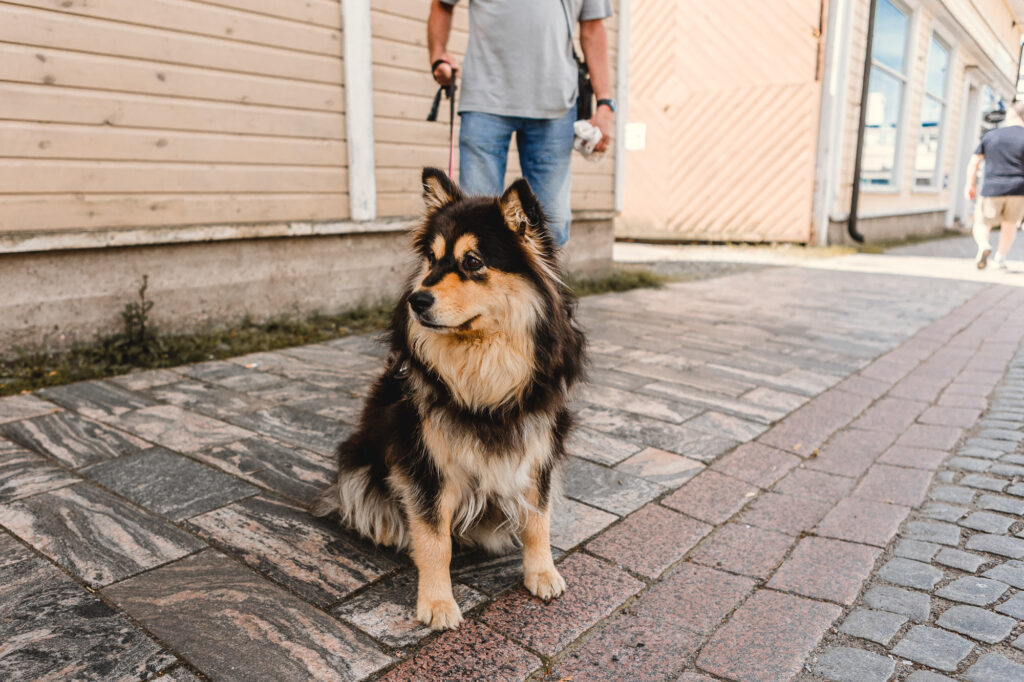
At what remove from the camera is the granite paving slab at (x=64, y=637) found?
162 centimetres

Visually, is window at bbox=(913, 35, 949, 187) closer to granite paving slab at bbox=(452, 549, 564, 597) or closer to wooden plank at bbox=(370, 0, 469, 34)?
wooden plank at bbox=(370, 0, 469, 34)

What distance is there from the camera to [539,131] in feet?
12.2

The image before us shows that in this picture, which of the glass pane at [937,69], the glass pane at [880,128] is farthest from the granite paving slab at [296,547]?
the glass pane at [937,69]

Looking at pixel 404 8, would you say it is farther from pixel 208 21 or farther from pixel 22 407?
pixel 22 407

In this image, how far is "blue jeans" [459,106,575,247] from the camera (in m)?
3.60

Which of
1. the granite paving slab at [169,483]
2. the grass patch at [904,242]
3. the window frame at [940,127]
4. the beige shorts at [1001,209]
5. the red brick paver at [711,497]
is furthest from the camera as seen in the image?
the window frame at [940,127]

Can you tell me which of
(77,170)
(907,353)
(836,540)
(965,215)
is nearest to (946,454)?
(836,540)

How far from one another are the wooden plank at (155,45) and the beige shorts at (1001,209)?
9.40 m

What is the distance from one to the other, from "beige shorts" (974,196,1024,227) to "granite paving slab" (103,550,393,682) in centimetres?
1118

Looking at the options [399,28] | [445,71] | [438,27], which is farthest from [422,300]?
[399,28]

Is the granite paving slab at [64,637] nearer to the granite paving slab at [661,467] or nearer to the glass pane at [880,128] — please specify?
the granite paving slab at [661,467]

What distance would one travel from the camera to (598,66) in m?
3.87

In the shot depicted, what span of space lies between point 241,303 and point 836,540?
4.23 metres

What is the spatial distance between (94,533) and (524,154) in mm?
2739
